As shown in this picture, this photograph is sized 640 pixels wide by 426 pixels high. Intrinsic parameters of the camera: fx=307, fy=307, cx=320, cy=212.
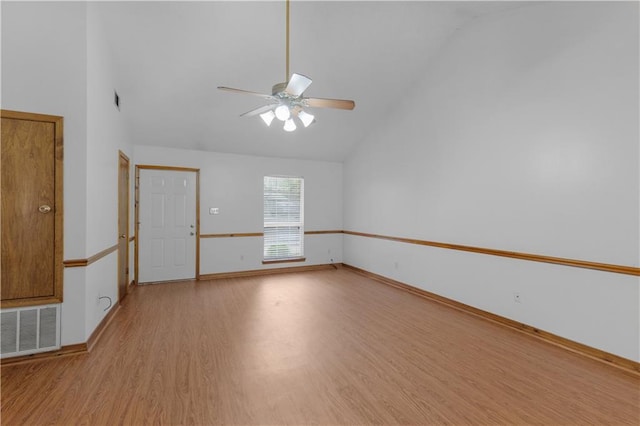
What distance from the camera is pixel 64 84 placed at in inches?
107

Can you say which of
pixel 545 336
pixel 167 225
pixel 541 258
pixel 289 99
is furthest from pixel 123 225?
pixel 545 336

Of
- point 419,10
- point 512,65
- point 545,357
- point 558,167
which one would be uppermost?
point 419,10

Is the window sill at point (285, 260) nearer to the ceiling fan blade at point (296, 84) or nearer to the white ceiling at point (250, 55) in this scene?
the white ceiling at point (250, 55)

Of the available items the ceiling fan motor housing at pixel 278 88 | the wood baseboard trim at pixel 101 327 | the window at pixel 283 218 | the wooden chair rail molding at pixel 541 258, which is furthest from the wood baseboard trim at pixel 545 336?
Answer: the wood baseboard trim at pixel 101 327

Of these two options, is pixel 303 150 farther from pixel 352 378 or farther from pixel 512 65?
pixel 352 378

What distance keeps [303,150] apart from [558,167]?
14.0 feet

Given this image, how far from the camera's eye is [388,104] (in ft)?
17.2

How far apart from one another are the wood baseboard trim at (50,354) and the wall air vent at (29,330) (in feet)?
0.10

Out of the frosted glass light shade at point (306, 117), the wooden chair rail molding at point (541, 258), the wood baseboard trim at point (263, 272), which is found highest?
the frosted glass light shade at point (306, 117)

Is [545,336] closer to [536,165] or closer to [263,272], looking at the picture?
[536,165]

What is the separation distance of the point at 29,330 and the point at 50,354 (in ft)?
0.90

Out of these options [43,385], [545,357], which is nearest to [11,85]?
[43,385]

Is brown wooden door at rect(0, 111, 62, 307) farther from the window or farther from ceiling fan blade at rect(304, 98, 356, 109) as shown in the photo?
the window

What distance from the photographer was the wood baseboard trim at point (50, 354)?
2594 millimetres
